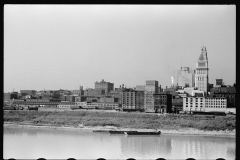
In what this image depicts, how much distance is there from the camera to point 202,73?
18000 mm

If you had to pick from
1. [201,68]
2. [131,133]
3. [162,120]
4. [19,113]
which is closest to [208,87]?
[201,68]

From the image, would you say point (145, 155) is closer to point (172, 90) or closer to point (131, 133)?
point (131, 133)

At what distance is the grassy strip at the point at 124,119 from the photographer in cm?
1232

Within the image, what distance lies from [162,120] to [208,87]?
20.6 ft

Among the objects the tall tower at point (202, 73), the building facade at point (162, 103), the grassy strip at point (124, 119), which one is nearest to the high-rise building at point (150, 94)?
the building facade at point (162, 103)

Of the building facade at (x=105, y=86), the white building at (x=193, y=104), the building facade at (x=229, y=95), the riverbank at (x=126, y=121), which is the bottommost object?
the riverbank at (x=126, y=121)

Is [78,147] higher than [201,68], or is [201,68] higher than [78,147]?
[201,68]

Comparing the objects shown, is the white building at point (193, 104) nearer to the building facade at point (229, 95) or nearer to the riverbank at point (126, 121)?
the building facade at point (229, 95)

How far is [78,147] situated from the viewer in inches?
291

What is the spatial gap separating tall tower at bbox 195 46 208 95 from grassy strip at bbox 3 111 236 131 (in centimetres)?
486

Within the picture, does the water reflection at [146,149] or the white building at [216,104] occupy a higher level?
the white building at [216,104]

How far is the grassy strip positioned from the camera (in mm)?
12320

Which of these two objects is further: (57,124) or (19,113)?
(19,113)

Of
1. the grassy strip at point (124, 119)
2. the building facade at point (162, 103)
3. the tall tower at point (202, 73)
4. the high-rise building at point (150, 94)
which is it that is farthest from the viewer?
the tall tower at point (202, 73)
